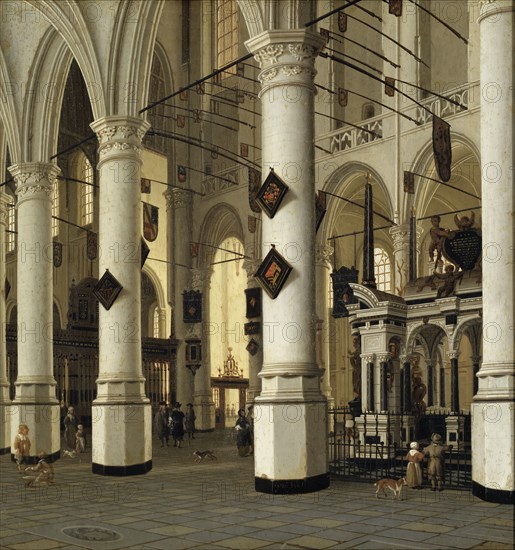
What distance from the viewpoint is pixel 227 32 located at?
31.5m

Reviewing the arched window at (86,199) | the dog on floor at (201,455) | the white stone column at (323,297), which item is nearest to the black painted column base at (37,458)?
the dog on floor at (201,455)

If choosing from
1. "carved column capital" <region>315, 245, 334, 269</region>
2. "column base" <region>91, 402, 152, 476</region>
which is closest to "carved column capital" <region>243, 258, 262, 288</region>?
"carved column capital" <region>315, 245, 334, 269</region>

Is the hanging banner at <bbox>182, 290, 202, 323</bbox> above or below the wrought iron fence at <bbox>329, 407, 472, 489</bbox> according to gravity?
above

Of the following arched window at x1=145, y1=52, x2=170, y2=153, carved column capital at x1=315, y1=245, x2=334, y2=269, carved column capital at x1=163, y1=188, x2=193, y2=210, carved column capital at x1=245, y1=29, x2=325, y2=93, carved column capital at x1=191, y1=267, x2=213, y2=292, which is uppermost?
arched window at x1=145, y1=52, x2=170, y2=153

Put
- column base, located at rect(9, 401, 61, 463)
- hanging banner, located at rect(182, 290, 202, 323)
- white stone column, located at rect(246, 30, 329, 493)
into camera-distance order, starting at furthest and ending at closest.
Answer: hanging banner, located at rect(182, 290, 202, 323)
column base, located at rect(9, 401, 61, 463)
white stone column, located at rect(246, 30, 329, 493)

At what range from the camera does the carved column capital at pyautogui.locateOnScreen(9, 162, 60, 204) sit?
18.9m

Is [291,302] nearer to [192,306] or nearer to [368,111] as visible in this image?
[368,111]

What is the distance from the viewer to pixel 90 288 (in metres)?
29.7

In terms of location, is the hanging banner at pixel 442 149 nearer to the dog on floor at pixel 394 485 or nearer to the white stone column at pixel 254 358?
the dog on floor at pixel 394 485

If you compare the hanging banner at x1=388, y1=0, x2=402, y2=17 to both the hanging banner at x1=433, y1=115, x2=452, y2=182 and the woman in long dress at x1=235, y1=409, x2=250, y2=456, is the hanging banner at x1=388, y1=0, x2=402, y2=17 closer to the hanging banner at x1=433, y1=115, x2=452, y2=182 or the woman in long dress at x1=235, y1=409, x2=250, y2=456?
the hanging banner at x1=433, y1=115, x2=452, y2=182

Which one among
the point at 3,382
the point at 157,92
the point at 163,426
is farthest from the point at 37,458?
the point at 157,92

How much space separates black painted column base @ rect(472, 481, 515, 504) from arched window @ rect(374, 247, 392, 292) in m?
24.6

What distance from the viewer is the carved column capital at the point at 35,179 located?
18.9 m

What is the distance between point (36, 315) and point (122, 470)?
5.30 m
